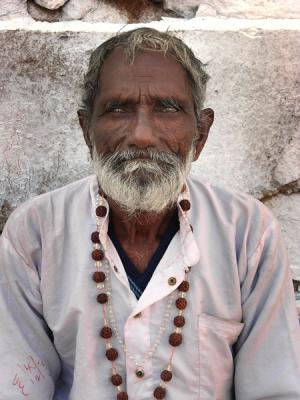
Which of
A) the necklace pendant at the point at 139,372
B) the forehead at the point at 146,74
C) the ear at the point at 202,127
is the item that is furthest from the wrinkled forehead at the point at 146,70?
the necklace pendant at the point at 139,372

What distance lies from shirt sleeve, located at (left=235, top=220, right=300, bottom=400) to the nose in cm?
47

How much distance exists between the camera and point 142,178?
6.14ft

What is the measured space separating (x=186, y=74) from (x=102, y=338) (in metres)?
0.85

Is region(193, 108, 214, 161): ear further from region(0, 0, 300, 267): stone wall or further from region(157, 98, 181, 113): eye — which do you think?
region(0, 0, 300, 267): stone wall

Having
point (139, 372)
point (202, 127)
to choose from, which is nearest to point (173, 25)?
point (202, 127)

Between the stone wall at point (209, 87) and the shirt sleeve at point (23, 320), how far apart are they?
570mm

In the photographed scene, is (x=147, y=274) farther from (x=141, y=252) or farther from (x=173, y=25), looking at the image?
(x=173, y=25)

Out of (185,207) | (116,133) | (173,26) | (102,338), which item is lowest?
(102,338)

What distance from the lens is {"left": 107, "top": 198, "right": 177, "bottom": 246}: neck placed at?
2016 millimetres

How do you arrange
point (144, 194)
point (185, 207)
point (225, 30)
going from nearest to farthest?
point (144, 194), point (185, 207), point (225, 30)

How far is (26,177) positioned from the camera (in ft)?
8.32

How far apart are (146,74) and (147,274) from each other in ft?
2.00

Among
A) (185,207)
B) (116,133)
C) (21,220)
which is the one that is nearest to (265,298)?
(185,207)

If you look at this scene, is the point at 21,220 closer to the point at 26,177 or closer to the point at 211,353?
the point at 26,177
